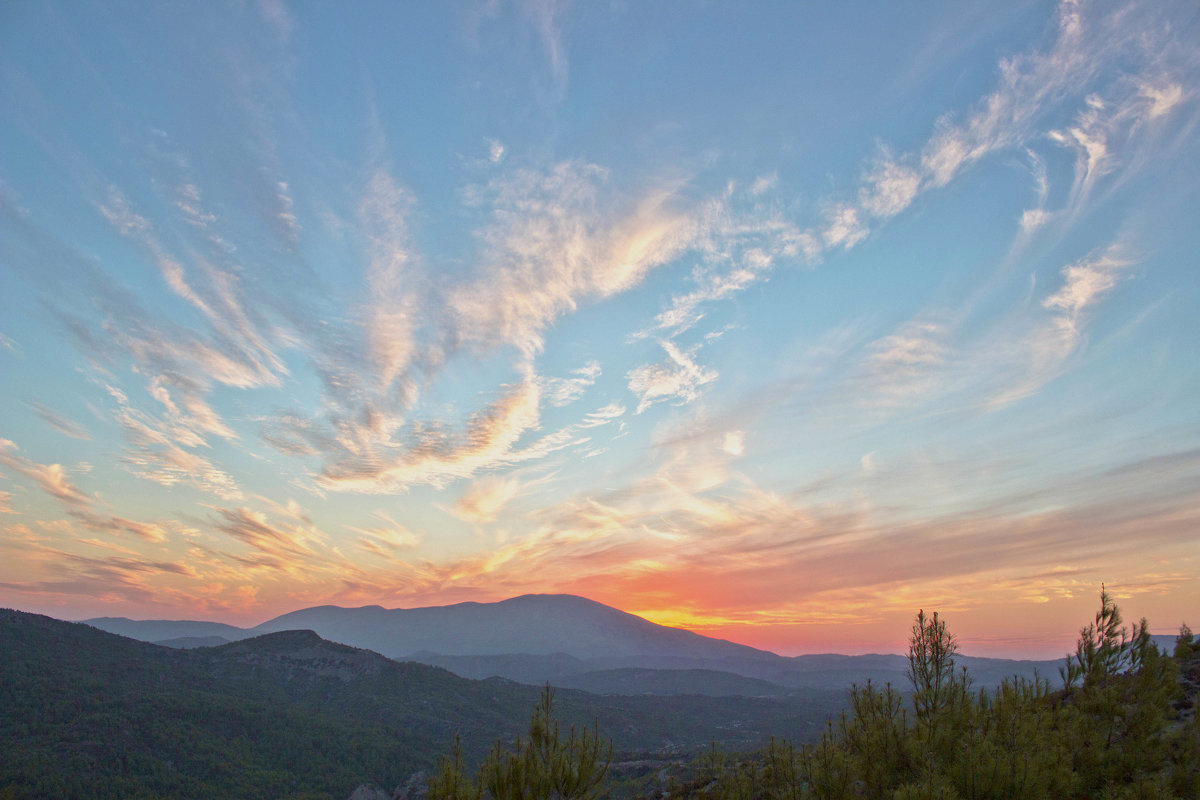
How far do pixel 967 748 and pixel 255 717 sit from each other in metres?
124

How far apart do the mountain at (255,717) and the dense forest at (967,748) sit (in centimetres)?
5351

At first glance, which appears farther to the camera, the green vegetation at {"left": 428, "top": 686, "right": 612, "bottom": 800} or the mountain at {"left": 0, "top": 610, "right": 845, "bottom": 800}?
the mountain at {"left": 0, "top": 610, "right": 845, "bottom": 800}

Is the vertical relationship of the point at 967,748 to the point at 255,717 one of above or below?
above

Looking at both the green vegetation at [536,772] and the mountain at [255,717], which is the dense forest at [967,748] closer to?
the green vegetation at [536,772]

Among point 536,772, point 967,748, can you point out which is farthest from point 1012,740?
point 536,772

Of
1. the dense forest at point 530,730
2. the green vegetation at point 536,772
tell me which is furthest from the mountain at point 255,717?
the green vegetation at point 536,772

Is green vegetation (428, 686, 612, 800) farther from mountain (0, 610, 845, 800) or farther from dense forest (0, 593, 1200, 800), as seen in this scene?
mountain (0, 610, 845, 800)

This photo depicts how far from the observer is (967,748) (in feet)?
52.5

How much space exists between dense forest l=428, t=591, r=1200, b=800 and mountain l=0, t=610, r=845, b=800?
5351cm

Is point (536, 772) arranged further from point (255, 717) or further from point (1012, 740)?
point (255, 717)

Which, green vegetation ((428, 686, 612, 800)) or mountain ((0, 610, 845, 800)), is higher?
green vegetation ((428, 686, 612, 800))

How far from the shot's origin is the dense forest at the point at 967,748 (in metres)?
15.5

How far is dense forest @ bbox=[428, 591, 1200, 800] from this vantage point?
15523 millimetres

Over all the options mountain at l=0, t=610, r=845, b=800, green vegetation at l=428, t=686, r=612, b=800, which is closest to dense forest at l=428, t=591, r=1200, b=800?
green vegetation at l=428, t=686, r=612, b=800
